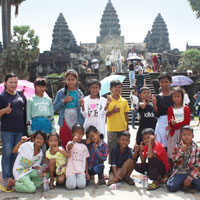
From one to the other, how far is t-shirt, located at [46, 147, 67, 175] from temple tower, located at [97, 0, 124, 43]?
52.3 m

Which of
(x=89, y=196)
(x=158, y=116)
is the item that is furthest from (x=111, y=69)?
(x=89, y=196)

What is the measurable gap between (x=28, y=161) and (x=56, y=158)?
1.22ft

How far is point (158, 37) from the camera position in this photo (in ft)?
181

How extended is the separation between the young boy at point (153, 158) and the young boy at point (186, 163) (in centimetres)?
18

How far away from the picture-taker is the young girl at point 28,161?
14.5 feet

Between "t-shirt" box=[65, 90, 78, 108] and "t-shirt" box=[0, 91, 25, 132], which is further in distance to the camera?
"t-shirt" box=[65, 90, 78, 108]

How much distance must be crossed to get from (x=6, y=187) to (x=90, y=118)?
1480 mm

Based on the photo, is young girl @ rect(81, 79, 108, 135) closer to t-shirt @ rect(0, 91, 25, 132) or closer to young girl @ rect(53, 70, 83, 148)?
young girl @ rect(53, 70, 83, 148)

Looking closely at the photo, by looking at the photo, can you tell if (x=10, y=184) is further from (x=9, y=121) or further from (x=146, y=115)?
(x=146, y=115)

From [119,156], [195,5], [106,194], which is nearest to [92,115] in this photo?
[119,156]

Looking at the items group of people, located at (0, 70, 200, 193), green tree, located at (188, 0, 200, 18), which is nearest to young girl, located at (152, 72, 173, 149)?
group of people, located at (0, 70, 200, 193)

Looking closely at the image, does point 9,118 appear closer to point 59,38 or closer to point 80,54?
point 80,54

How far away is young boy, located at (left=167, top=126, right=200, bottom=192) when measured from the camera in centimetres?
422

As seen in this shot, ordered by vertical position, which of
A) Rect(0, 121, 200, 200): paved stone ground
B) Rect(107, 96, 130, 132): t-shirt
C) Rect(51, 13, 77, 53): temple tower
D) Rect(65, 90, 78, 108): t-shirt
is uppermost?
Rect(51, 13, 77, 53): temple tower
